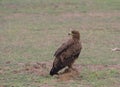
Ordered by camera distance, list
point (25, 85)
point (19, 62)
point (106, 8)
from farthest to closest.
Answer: point (106, 8) < point (19, 62) < point (25, 85)

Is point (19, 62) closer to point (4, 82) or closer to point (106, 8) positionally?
point (4, 82)

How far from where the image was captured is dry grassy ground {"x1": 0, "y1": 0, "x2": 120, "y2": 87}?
10250 millimetres

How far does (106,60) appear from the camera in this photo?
12.6 meters

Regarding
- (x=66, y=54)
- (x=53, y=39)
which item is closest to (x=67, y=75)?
(x=66, y=54)

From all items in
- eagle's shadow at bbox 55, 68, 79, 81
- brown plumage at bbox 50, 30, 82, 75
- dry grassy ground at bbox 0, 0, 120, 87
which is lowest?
dry grassy ground at bbox 0, 0, 120, 87

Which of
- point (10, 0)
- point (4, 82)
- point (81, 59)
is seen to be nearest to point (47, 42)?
point (81, 59)

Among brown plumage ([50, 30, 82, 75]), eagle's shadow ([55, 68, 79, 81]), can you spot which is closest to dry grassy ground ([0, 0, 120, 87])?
eagle's shadow ([55, 68, 79, 81])

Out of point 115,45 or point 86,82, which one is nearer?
point 86,82

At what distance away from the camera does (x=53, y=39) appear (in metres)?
16.6

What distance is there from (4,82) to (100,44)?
5936 millimetres

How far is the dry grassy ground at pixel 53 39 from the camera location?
1025 centimetres

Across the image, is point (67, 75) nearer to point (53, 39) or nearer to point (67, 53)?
point (67, 53)

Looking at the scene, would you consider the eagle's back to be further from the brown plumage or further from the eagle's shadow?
the eagle's shadow

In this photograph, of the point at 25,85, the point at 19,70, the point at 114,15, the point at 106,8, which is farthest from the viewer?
the point at 106,8
